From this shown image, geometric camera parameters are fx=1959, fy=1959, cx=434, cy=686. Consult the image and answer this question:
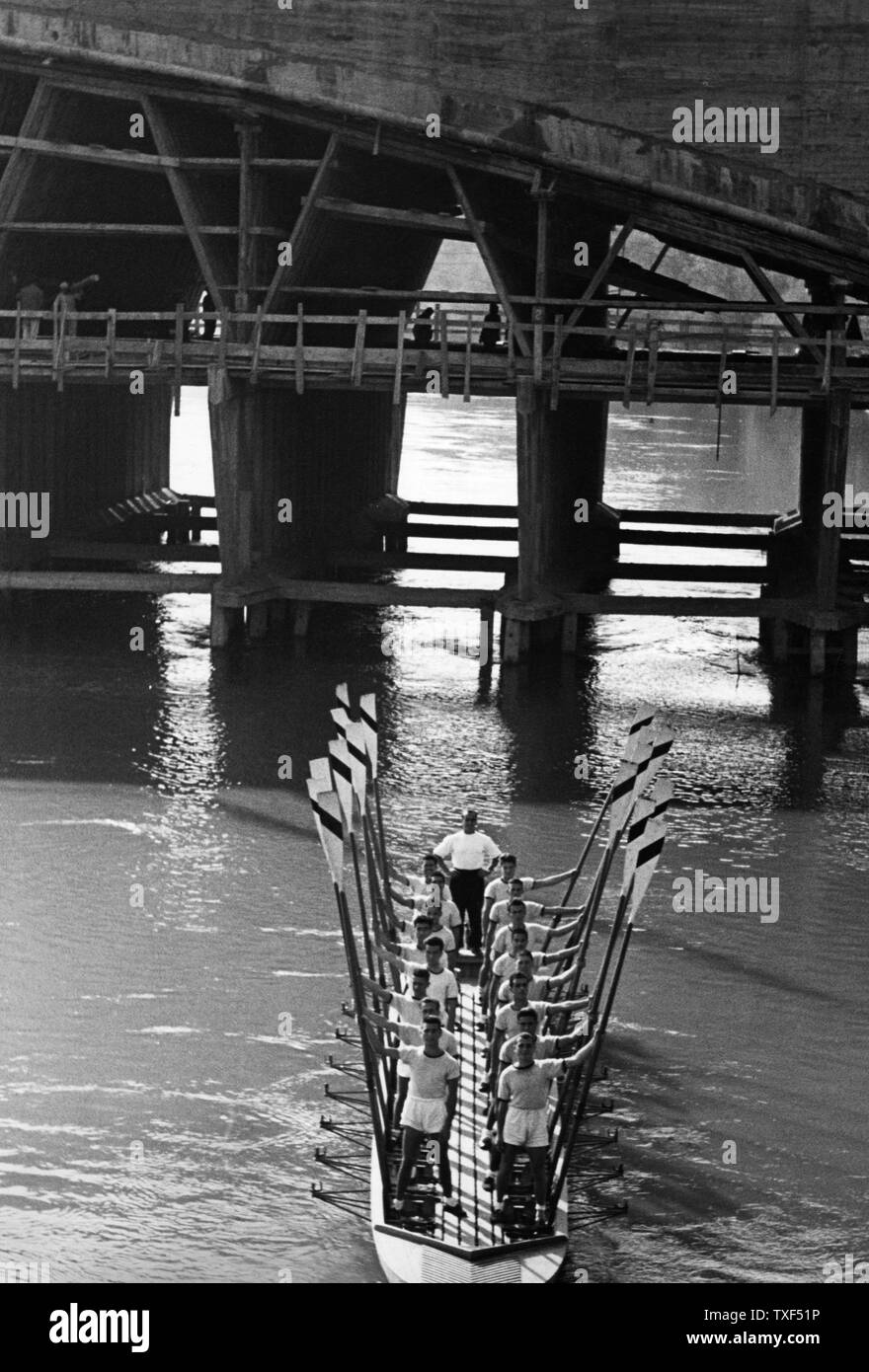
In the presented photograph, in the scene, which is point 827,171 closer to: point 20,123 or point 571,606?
point 571,606

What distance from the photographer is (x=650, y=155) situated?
2808 cm

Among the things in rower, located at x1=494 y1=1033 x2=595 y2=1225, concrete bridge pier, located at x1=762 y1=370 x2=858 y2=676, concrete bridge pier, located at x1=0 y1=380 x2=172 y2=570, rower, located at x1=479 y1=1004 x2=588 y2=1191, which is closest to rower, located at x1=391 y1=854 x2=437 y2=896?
rower, located at x1=479 y1=1004 x2=588 y2=1191

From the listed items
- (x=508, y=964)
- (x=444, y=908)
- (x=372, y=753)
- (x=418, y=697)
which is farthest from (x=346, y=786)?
(x=418, y=697)

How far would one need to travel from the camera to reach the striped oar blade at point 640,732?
18188 millimetres

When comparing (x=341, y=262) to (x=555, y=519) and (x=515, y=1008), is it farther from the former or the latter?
(x=515, y=1008)

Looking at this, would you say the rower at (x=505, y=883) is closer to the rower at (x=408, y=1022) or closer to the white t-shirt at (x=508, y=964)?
the white t-shirt at (x=508, y=964)

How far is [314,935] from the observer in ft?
63.3

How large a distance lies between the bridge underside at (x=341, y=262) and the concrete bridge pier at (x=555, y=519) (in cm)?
8

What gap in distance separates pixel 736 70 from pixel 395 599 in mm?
9588

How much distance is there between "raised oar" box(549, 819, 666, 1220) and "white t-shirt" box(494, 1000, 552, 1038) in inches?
17.0

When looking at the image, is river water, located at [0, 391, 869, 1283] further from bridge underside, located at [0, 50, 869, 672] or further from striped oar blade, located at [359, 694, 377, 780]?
bridge underside, located at [0, 50, 869, 672]

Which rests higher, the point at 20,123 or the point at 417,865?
the point at 20,123

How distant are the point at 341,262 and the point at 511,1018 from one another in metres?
23.7
